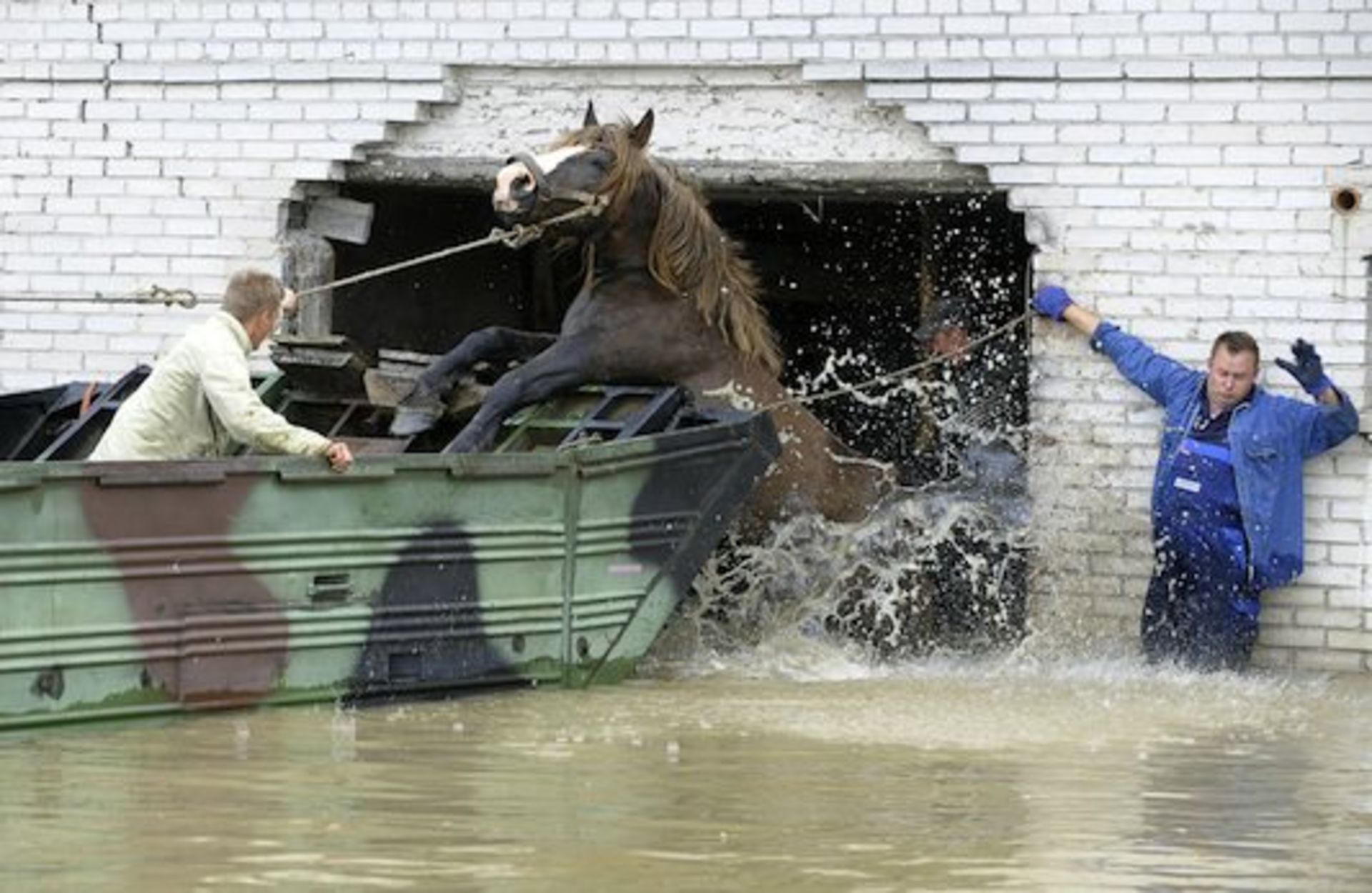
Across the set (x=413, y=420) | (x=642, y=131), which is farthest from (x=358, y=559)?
(x=642, y=131)

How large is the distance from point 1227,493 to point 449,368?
2.80 m

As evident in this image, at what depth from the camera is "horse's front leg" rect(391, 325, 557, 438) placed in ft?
38.1

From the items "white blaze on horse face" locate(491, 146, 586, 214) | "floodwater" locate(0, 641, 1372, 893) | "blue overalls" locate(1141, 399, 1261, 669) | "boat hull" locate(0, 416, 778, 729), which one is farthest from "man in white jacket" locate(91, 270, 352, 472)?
"blue overalls" locate(1141, 399, 1261, 669)

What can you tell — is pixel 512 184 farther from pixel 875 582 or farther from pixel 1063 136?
pixel 1063 136

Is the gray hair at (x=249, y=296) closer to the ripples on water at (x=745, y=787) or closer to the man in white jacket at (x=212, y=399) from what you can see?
the man in white jacket at (x=212, y=399)

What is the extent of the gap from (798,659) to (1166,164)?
7.49 ft

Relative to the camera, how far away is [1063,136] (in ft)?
39.9

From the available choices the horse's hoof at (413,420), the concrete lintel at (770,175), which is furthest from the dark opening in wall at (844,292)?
the horse's hoof at (413,420)

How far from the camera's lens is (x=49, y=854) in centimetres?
779

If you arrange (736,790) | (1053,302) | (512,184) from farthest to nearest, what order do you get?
1. (1053,302)
2. (512,184)
3. (736,790)

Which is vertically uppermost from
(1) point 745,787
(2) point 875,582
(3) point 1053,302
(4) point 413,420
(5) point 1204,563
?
(3) point 1053,302

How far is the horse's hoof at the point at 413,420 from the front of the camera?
11.6 m

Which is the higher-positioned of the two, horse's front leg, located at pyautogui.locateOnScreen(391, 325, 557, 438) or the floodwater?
horse's front leg, located at pyautogui.locateOnScreen(391, 325, 557, 438)

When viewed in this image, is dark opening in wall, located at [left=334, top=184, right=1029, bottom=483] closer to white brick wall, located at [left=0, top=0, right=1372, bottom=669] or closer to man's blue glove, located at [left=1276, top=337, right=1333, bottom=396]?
white brick wall, located at [left=0, top=0, right=1372, bottom=669]
